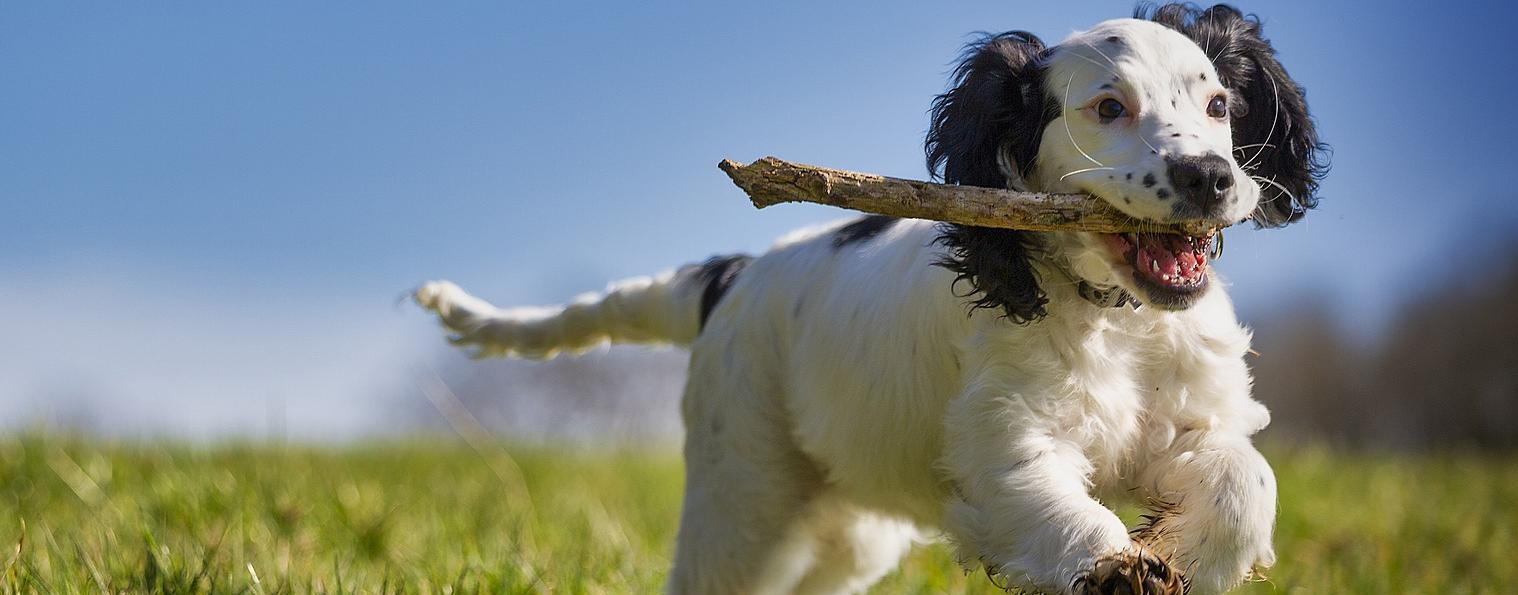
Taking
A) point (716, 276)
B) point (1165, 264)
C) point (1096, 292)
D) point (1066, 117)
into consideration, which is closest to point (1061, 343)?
point (1096, 292)

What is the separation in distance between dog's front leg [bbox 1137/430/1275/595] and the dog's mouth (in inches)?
19.5

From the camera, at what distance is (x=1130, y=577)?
3.06 meters

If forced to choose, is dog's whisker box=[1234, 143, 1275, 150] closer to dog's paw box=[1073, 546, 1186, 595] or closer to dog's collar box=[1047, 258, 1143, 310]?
dog's collar box=[1047, 258, 1143, 310]

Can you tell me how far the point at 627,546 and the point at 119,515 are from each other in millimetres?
2341

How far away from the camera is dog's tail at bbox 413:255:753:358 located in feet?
16.9

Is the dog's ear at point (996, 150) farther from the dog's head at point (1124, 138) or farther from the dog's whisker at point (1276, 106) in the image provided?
the dog's whisker at point (1276, 106)

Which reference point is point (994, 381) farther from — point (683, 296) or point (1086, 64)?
point (683, 296)

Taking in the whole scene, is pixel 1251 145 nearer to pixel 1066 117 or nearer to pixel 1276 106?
pixel 1276 106

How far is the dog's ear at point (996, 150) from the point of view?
11.5ft

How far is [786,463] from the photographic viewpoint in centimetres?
452

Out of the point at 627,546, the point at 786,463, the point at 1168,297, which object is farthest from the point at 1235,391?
the point at 627,546

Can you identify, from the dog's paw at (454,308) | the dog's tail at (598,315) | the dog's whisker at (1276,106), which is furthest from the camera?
the dog's paw at (454,308)

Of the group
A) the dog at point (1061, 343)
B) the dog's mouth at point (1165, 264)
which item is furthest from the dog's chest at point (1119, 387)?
the dog's mouth at point (1165, 264)

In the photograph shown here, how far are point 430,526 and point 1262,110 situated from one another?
4418mm
